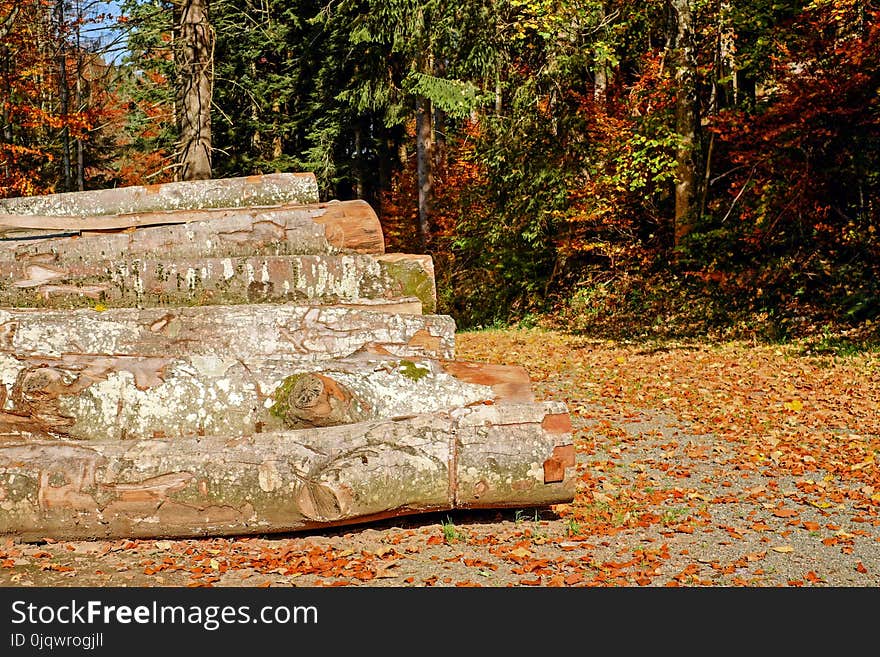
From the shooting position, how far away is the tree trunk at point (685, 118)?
14.9 m

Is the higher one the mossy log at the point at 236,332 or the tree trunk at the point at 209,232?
the tree trunk at the point at 209,232

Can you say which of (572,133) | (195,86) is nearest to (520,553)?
(195,86)

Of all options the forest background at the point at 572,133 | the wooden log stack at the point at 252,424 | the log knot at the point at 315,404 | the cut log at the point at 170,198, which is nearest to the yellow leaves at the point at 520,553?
the wooden log stack at the point at 252,424

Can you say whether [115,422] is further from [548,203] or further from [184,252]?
[548,203]

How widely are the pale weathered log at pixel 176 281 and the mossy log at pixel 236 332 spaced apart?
1.39 feet

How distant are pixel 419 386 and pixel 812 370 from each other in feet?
25.4

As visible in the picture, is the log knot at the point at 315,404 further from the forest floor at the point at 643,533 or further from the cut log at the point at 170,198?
the cut log at the point at 170,198

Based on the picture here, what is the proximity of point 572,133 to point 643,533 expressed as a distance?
47.4 feet

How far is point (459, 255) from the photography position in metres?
24.2

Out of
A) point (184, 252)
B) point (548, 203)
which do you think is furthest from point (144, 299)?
point (548, 203)

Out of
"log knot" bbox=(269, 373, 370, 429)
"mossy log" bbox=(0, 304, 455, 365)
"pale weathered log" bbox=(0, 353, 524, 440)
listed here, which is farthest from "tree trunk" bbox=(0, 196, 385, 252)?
"log knot" bbox=(269, 373, 370, 429)

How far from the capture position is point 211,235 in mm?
7723

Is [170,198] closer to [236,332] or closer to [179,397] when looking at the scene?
[236,332]

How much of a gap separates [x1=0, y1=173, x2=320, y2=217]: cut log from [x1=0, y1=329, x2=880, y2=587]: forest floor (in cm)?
416
